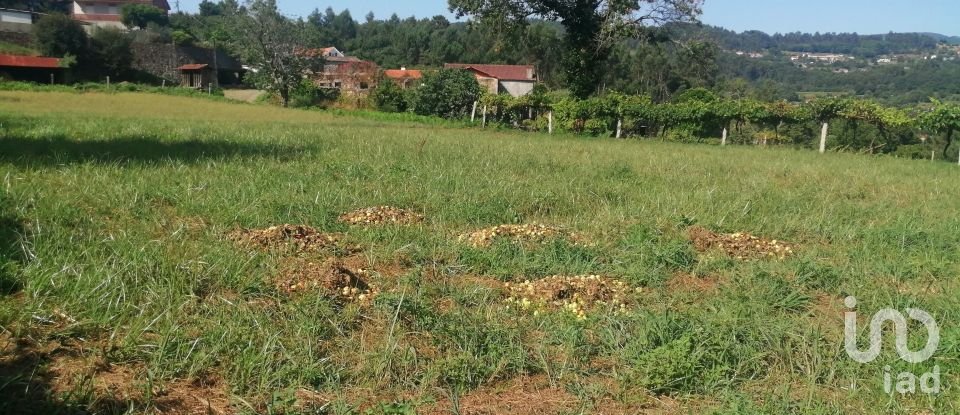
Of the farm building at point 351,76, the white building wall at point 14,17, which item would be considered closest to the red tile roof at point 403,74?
the farm building at point 351,76

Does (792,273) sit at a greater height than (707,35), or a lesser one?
lesser

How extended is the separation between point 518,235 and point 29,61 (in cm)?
4506

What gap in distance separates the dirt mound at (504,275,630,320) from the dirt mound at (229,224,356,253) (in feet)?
5.35

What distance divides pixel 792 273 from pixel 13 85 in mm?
39559

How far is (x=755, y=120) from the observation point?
2370 centimetres

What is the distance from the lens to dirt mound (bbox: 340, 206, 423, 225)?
6.56m

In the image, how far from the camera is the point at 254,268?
4.77m

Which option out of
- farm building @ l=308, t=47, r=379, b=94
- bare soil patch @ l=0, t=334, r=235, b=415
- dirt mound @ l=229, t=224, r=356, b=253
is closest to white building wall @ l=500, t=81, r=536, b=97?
farm building @ l=308, t=47, r=379, b=94

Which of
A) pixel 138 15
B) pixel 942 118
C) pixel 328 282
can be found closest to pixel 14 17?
pixel 138 15

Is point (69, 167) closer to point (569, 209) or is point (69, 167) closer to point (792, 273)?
point (569, 209)

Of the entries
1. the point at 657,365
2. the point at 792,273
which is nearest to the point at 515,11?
the point at 792,273

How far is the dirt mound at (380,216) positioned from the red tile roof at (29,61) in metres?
42.5

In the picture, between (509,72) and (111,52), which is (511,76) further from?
(111,52)

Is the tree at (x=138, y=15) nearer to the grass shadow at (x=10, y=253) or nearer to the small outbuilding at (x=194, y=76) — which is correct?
the small outbuilding at (x=194, y=76)
